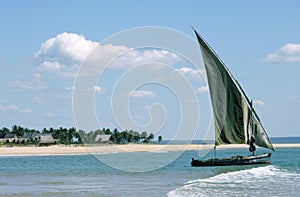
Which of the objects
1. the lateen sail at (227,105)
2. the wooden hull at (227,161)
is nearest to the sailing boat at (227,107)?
the lateen sail at (227,105)

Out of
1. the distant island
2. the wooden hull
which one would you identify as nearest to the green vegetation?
the distant island

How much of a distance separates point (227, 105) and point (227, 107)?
15 centimetres

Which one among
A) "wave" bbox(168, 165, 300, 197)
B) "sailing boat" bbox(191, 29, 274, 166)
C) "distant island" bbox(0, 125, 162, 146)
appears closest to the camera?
"wave" bbox(168, 165, 300, 197)

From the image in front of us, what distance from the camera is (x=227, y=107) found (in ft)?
141

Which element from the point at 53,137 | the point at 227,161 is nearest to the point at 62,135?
the point at 53,137

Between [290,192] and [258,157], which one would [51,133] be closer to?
[258,157]

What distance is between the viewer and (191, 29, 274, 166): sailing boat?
136 feet

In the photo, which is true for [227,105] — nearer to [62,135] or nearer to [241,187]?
[241,187]

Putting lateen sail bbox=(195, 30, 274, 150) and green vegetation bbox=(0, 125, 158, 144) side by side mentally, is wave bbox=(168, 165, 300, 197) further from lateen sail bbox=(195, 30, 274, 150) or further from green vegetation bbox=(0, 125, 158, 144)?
green vegetation bbox=(0, 125, 158, 144)

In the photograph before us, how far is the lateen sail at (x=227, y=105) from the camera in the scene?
136 ft

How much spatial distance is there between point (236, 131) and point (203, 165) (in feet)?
18.0

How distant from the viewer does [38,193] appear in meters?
27.6

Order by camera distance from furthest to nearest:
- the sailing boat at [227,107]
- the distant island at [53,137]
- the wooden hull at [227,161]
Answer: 1. the distant island at [53,137]
2. the wooden hull at [227,161]
3. the sailing boat at [227,107]

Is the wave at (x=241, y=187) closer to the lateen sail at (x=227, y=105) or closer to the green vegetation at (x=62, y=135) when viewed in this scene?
the lateen sail at (x=227, y=105)
